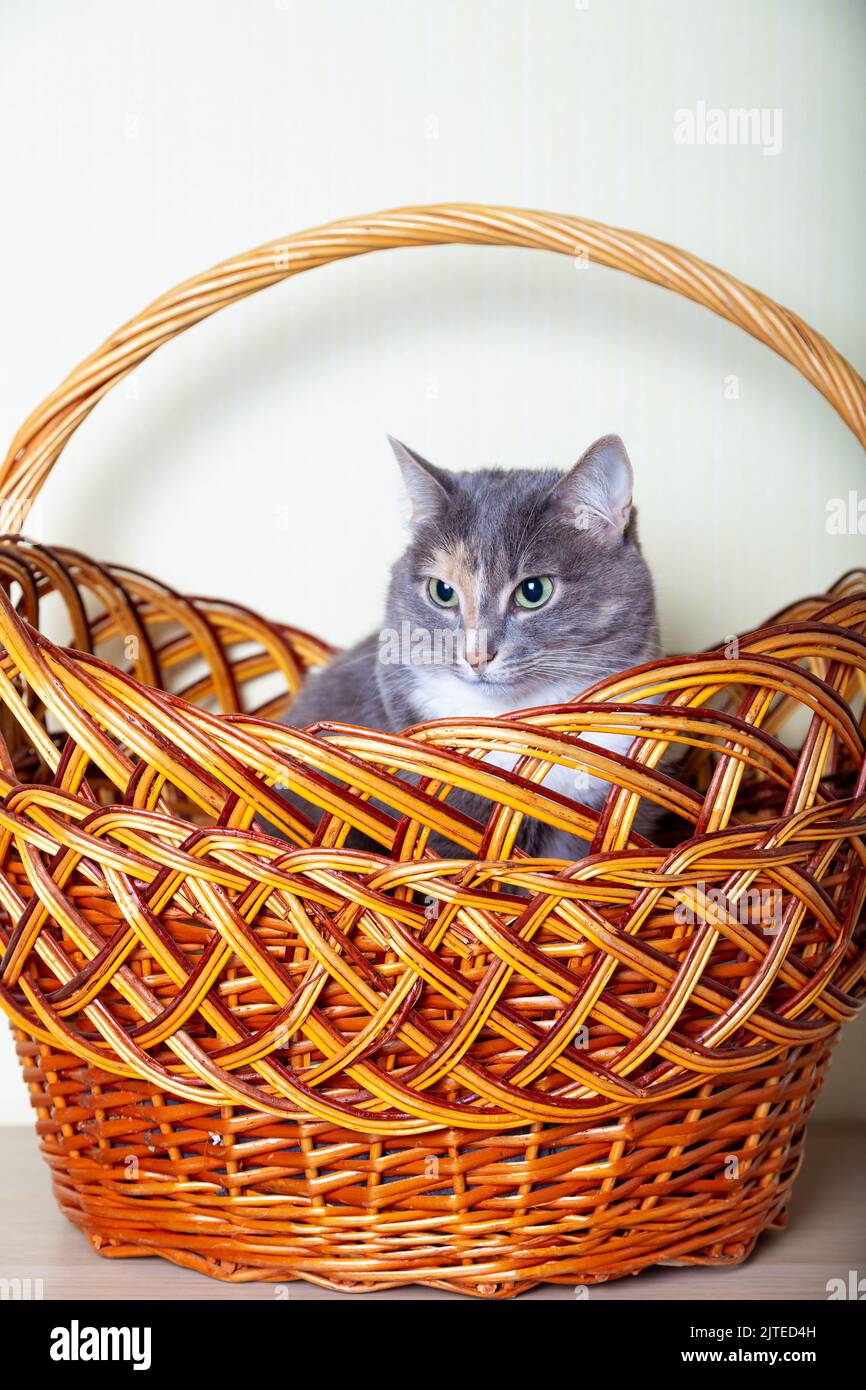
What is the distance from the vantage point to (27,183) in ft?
4.93

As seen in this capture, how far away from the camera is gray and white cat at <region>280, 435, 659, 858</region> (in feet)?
3.41

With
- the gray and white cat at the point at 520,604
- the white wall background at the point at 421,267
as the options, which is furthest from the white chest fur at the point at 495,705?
the white wall background at the point at 421,267

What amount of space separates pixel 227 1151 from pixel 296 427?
0.97 metres

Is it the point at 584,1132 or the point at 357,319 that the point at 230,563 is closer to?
the point at 357,319

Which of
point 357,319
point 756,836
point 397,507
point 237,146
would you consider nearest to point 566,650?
point 756,836

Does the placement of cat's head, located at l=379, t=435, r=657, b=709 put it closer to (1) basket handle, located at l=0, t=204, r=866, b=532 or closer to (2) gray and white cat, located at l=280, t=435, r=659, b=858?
(2) gray and white cat, located at l=280, t=435, r=659, b=858

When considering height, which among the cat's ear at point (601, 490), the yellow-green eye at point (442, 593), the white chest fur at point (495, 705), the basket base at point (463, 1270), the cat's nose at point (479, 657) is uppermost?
the cat's ear at point (601, 490)

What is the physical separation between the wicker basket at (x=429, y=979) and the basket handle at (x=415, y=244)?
34 centimetres

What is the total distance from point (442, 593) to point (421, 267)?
0.58 m

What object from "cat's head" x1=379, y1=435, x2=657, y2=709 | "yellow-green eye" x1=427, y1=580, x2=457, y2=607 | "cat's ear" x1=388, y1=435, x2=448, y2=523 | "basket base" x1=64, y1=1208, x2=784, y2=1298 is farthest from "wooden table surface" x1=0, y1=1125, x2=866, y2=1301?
"cat's ear" x1=388, y1=435, x2=448, y2=523

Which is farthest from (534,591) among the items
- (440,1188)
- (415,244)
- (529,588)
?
(440,1188)

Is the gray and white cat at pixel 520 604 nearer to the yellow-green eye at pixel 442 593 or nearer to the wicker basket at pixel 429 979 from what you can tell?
the yellow-green eye at pixel 442 593

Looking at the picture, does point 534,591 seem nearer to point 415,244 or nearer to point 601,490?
point 601,490

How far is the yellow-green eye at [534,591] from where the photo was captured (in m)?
1.09
